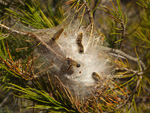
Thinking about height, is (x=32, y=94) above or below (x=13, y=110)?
above

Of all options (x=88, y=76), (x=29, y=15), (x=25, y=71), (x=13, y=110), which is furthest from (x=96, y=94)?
(x=13, y=110)

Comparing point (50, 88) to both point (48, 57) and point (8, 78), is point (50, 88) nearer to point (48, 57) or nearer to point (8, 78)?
point (48, 57)

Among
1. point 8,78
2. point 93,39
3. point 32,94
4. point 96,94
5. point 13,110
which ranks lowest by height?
point 13,110

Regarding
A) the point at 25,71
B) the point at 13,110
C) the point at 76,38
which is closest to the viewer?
the point at 25,71

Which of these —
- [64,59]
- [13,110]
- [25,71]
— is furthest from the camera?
[13,110]

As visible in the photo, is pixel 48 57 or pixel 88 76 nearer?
pixel 48 57

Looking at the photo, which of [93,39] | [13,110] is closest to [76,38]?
[93,39]

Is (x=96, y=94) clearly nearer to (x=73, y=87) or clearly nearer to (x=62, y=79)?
(x=73, y=87)

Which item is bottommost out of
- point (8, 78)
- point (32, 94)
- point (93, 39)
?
point (32, 94)

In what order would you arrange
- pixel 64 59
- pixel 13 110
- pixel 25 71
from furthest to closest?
pixel 13 110
pixel 64 59
pixel 25 71
